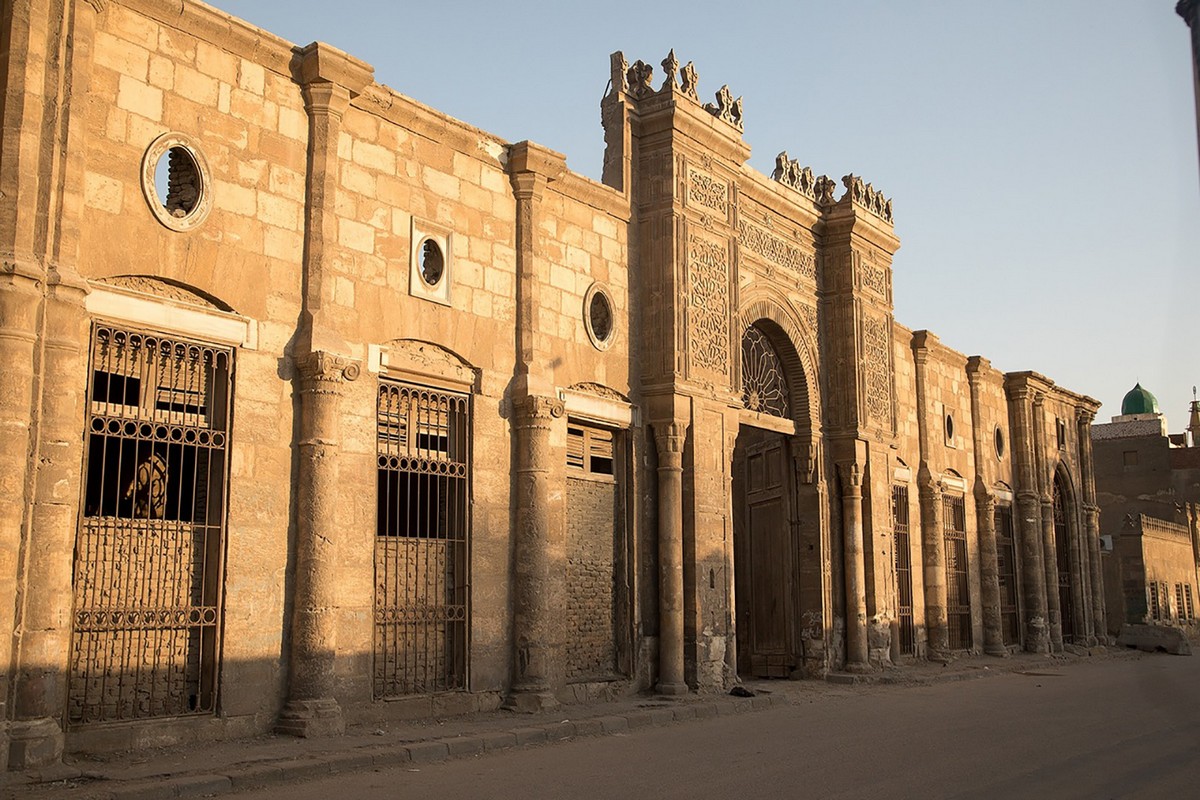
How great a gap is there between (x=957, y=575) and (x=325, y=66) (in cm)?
1683

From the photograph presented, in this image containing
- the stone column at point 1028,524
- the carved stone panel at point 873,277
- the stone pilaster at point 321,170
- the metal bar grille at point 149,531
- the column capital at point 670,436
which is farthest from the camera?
the stone column at point 1028,524

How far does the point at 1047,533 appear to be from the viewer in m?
25.5

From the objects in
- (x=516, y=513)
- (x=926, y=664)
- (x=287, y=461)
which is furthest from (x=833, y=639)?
(x=287, y=461)

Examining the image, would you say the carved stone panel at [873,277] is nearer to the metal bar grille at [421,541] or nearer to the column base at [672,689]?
the column base at [672,689]

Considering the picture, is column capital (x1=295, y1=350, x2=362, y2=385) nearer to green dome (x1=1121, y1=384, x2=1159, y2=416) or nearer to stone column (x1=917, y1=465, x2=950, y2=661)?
stone column (x1=917, y1=465, x2=950, y2=661)

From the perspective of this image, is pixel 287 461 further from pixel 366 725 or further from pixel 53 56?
pixel 53 56

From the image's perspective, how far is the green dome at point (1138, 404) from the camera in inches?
2179

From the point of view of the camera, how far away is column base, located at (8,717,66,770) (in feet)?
23.8

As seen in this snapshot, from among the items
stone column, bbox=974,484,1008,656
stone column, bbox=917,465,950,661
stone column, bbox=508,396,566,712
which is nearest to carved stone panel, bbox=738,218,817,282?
stone column, bbox=508,396,566,712

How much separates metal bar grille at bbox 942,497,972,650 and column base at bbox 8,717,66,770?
689 inches

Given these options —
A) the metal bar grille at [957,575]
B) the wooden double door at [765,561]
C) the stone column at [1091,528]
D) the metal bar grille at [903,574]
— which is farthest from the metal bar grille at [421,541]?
the stone column at [1091,528]

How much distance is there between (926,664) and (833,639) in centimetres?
336

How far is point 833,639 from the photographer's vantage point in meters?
17.1

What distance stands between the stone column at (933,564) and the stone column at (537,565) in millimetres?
10830
